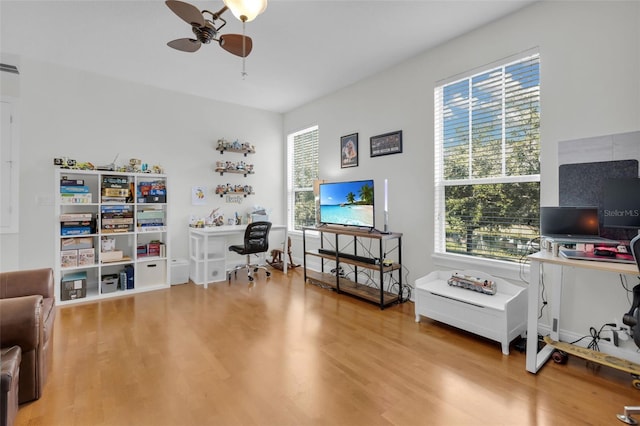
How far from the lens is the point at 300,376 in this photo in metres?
2.00

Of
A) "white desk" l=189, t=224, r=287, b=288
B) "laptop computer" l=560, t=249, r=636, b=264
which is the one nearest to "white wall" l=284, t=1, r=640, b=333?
"laptop computer" l=560, t=249, r=636, b=264

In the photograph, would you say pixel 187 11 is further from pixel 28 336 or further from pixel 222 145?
pixel 222 145

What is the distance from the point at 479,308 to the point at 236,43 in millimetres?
2960

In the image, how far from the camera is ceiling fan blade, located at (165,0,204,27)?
1.91 metres

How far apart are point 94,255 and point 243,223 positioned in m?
2.15

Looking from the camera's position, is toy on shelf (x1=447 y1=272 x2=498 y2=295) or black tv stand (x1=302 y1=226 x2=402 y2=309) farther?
black tv stand (x1=302 y1=226 x2=402 y2=309)

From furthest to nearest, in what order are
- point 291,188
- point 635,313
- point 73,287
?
point 291,188, point 73,287, point 635,313

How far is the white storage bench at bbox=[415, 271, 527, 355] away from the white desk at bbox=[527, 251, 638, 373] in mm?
204

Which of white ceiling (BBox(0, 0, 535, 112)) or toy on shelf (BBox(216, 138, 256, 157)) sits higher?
white ceiling (BBox(0, 0, 535, 112))

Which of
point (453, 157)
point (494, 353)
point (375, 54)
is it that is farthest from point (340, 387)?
point (375, 54)

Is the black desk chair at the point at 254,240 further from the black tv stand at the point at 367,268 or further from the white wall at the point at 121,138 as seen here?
the white wall at the point at 121,138

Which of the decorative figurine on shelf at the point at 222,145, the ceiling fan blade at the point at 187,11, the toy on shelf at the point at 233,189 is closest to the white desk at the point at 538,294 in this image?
the ceiling fan blade at the point at 187,11

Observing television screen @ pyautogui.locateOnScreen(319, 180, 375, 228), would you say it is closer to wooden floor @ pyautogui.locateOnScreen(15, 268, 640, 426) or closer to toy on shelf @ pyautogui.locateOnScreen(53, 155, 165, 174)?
wooden floor @ pyautogui.locateOnScreen(15, 268, 640, 426)

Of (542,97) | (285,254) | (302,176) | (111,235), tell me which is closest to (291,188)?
(302,176)
